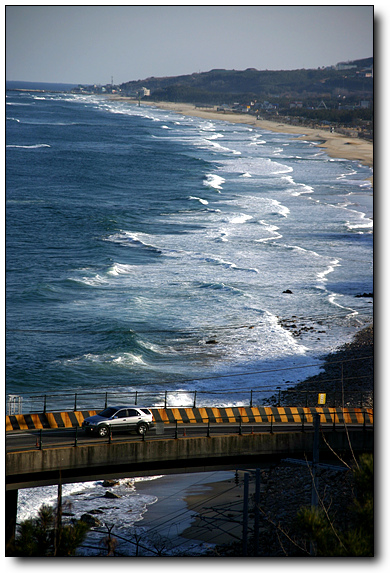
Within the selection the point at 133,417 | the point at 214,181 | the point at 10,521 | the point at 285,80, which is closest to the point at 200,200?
the point at 214,181

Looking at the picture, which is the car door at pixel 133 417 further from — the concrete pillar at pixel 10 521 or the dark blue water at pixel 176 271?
the dark blue water at pixel 176 271

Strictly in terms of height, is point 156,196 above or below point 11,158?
below

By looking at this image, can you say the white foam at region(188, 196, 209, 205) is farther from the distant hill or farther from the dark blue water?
the distant hill

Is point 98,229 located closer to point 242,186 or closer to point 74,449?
point 242,186

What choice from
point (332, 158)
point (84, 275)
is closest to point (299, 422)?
point (84, 275)

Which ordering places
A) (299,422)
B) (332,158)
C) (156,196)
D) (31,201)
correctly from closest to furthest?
(299,422)
(31,201)
(156,196)
(332,158)

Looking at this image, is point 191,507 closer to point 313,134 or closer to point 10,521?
point 10,521
